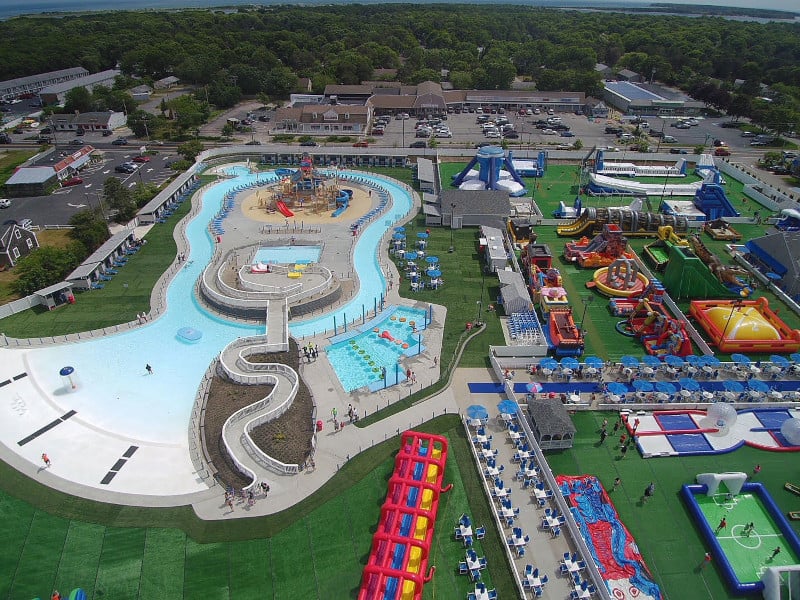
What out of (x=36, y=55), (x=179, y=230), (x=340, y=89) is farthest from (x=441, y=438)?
(x=36, y=55)

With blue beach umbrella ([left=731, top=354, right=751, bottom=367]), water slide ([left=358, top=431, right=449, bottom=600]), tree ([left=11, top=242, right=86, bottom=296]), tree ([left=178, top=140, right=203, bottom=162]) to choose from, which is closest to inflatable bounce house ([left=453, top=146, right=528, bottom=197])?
blue beach umbrella ([left=731, top=354, right=751, bottom=367])

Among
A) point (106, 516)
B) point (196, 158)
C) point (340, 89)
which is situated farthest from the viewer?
point (340, 89)

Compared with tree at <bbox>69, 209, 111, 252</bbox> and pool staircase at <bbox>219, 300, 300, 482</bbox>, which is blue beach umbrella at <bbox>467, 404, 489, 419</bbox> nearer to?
pool staircase at <bbox>219, 300, 300, 482</bbox>

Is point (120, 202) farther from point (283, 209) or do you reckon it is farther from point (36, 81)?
point (36, 81)

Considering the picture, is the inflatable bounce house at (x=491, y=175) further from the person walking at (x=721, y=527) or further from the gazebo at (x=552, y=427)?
the person walking at (x=721, y=527)

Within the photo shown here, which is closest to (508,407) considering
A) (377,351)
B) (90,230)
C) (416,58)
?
(377,351)

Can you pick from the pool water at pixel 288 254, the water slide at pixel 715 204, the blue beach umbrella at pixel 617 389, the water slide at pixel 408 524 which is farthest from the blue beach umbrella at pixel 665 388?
the water slide at pixel 715 204

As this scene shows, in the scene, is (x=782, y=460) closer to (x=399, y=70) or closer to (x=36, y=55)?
(x=399, y=70)
